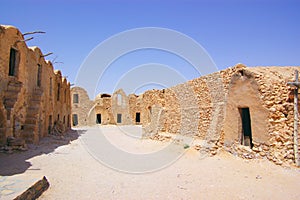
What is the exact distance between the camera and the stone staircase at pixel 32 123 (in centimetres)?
1166

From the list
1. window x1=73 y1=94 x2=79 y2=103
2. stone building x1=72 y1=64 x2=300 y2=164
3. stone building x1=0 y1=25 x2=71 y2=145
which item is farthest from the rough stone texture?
window x1=73 y1=94 x2=79 y2=103

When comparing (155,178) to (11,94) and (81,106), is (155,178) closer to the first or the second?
(11,94)

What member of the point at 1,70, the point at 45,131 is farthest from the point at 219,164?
the point at 45,131

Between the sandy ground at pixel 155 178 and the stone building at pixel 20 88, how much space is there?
5.99ft

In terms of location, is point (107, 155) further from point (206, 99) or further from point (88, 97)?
point (88, 97)

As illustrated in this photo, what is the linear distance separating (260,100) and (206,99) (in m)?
3.37

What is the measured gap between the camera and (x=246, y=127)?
9312mm

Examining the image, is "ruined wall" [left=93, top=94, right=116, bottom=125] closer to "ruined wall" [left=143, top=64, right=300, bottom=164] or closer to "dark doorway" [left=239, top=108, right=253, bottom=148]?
"ruined wall" [left=143, top=64, right=300, bottom=164]

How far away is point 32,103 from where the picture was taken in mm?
12852

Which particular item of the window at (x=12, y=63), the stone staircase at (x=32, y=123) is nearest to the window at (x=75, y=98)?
the stone staircase at (x=32, y=123)

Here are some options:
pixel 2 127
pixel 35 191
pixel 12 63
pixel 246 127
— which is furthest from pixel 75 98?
pixel 35 191

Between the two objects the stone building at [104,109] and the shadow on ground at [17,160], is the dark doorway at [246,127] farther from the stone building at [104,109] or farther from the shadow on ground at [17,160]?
the stone building at [104,109]

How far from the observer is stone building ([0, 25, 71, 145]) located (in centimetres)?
1002

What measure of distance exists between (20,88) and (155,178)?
8066 mm
